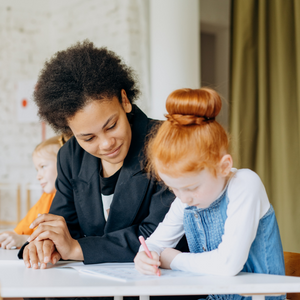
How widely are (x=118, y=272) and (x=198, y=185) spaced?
11.3 inches

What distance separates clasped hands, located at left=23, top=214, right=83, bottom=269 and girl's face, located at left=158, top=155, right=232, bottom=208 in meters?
0.35

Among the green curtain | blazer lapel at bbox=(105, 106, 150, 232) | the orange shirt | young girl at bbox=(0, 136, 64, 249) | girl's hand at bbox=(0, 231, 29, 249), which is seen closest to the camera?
blazer lapel at bbox=(105, 106, 150, 232)

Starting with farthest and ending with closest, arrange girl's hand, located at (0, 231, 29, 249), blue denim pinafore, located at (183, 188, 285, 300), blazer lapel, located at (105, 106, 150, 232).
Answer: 1. girl's hand, located at (0, 231, 29, 249)
2. blazer lapel, located at (105, 106, 150, 232)
3. blue denim pinafore, located at (183, 188, 285, 300)

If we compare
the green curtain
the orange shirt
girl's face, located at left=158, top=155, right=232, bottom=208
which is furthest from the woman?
the green curtain

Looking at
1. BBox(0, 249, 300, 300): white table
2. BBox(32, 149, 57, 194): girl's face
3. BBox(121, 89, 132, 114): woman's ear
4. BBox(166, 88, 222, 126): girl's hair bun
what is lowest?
BBox(0, 249, 300, 300): white table

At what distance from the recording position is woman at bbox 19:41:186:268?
3.56ft

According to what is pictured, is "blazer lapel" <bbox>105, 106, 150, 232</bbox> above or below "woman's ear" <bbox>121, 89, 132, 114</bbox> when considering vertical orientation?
below

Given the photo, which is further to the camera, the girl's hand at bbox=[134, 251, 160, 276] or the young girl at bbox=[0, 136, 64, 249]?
the young girl at bbox=[0, 136, 64, 249]

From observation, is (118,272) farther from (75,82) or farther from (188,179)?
(75,82)

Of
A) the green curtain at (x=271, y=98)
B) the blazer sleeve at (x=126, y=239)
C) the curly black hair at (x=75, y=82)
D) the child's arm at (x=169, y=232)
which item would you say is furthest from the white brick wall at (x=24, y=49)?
the child's arm at (x=169, y=232)

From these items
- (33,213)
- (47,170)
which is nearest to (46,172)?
(47,170)

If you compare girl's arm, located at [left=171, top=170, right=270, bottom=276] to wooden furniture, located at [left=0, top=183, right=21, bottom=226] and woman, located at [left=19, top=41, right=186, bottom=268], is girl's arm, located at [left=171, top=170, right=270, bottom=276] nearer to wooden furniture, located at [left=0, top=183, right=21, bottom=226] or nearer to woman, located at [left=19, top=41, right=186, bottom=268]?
woman, located at [left=19, top=41, right=186, bottom=268]

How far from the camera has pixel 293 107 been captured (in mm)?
2314

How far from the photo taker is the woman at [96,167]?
3.56 ft
